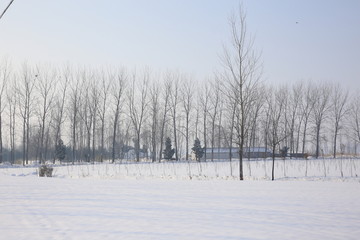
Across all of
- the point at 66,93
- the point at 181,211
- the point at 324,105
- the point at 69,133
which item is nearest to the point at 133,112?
the point at 66,93

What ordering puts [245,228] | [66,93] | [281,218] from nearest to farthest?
[245,228]
[281,218]
[66,93]

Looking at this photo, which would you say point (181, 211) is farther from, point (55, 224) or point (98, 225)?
point (55, 224)

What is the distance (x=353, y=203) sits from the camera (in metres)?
8.20

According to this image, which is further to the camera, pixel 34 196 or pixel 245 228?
pixel 34 196

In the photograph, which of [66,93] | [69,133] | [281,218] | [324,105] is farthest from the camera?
[69,133]

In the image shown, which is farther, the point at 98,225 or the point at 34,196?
the point at 34,196

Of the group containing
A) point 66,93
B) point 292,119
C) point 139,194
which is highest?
point 66,93

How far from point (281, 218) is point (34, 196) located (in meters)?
6.92

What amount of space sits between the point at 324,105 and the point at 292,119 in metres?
4.95

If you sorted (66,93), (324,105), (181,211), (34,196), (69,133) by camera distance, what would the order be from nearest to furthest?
(181,211)
(34,196)
(66,93)
(324,105)
(69,133)

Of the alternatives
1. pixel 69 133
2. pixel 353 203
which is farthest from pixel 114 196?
pixel 69 133

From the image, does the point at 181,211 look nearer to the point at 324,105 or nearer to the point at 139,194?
the point at 139,194

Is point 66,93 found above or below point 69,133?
above

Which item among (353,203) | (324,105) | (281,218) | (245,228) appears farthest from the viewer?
(324,105)
